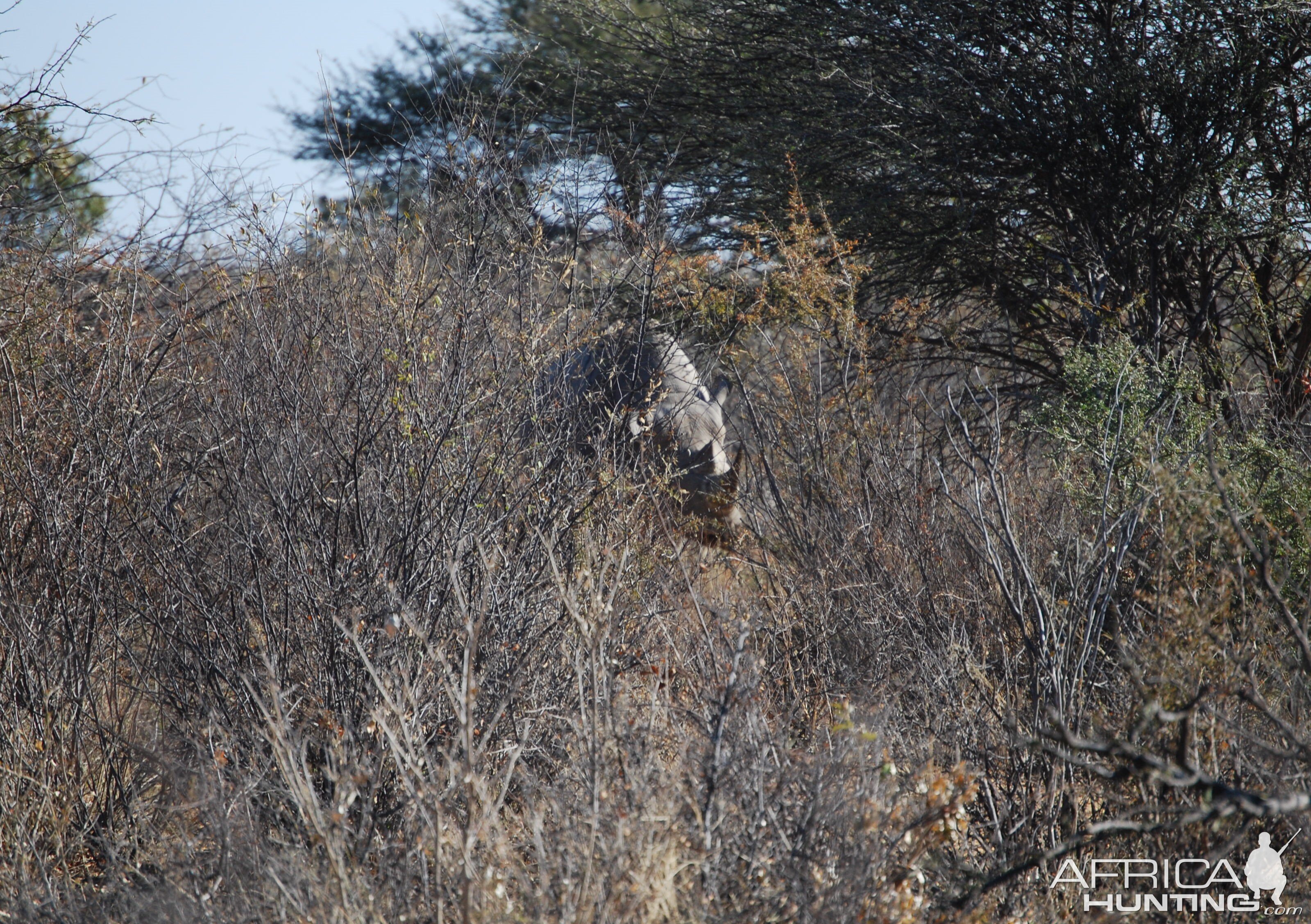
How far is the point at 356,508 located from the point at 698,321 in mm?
4118

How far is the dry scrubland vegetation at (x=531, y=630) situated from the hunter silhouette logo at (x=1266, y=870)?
0.07 m

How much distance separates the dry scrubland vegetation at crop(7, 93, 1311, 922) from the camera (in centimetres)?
259

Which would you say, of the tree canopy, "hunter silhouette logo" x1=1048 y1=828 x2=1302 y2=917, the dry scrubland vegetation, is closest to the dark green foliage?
the dry scrubland vegetation

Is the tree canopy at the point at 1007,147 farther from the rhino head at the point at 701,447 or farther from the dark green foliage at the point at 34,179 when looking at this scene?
the dark green foliage at the point at 34,179

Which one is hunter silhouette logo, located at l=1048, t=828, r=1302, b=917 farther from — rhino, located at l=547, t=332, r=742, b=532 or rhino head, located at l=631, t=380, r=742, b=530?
rhino head, located at l=631, t=380, r=742, b=530

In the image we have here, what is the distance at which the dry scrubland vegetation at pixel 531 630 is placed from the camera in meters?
2.59

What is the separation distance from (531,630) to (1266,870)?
8.10 ft

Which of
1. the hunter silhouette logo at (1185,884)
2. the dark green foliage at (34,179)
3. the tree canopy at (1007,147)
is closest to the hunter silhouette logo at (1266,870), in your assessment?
the hunter silhouette logo at (1185,884)

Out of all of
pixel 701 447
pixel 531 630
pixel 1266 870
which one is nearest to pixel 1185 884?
pixel 1266 870

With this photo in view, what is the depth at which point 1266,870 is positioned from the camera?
304 cm

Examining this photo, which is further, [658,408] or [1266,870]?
[658,408]

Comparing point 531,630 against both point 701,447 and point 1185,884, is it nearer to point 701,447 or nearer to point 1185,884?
point 1185,884

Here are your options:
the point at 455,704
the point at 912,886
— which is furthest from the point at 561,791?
the point at 912,886

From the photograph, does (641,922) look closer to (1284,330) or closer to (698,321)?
(698,321)
